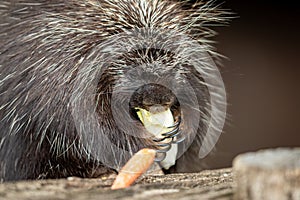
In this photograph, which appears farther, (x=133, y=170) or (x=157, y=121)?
(x=157, y=121)

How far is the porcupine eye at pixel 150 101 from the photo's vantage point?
213 cm

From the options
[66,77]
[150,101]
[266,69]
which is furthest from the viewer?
[266,69]

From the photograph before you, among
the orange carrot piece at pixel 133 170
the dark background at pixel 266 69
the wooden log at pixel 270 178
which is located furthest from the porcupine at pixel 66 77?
the dark background at pixel 266 69

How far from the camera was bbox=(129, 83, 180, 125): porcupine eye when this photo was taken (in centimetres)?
213

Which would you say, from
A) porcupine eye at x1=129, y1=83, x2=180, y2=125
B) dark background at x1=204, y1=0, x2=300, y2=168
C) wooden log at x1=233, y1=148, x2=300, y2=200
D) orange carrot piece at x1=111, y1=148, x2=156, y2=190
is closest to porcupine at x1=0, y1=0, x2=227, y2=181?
porcupine eye at x1=129, y1=83, x2=180, y2=125

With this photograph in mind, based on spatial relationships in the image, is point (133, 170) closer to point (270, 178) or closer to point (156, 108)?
point (156, 108)

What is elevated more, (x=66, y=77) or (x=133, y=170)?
(x=66, y=77)

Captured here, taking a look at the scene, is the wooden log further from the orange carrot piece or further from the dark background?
the dark background

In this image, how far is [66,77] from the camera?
2.28 meters

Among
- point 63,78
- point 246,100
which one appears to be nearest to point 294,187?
point 63,78

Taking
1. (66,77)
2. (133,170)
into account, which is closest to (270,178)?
(133,170)

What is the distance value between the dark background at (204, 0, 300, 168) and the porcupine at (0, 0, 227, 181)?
2.01 metres

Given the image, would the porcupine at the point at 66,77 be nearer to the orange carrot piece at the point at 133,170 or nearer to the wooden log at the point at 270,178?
the orange carrot piece at the point at 133,170

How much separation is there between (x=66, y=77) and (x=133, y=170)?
72cm
